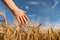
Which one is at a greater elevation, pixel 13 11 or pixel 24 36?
pixel 13 11

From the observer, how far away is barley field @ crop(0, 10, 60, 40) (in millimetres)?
853

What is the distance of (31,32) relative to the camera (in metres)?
0.93

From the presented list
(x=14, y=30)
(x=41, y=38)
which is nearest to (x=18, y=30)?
(x=14, y=30)

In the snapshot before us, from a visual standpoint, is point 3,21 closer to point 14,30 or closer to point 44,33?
point 14,30

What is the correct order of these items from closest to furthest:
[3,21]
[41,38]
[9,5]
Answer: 1. [3,21]
2. [41,38]
3. [9,5]

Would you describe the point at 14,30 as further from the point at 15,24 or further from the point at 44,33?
the point at 44,33

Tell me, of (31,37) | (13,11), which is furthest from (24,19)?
(31,37)

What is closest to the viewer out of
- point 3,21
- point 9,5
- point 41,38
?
point 3,21

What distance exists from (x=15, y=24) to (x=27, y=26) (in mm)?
71

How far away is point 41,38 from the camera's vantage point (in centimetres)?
100

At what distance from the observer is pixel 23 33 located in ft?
3.05

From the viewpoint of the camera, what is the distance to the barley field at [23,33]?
85cm

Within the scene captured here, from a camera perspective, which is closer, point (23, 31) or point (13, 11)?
point (23, 31)

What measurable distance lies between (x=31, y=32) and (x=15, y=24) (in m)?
0.10
